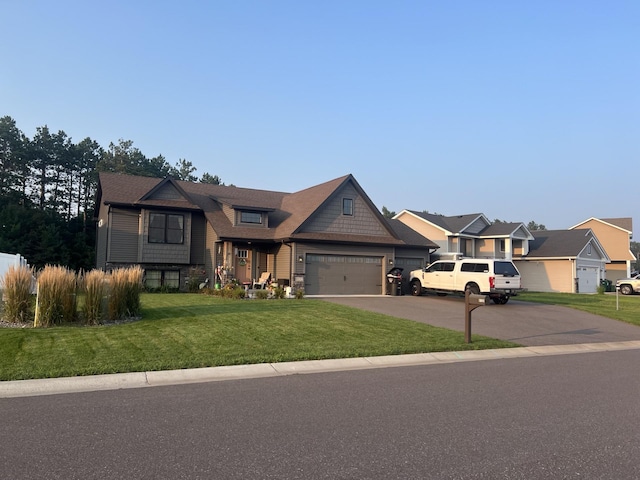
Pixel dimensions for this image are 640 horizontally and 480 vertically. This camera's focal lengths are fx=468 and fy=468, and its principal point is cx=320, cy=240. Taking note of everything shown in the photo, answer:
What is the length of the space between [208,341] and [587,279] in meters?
40.6

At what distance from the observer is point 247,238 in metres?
24.4

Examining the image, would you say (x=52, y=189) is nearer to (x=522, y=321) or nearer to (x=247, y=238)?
(x=247, y=238)

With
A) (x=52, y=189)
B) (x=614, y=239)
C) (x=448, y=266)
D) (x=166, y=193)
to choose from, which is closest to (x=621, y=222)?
(x=614, y=239)

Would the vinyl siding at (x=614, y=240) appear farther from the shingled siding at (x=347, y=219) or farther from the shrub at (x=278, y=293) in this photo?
the shrub at (x=278, y=293)

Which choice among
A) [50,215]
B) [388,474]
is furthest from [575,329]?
[50,215]

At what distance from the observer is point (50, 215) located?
40594 millimetres

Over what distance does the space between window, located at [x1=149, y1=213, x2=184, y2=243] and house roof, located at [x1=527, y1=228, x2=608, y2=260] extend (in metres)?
31.2

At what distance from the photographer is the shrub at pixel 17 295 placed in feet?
39.5

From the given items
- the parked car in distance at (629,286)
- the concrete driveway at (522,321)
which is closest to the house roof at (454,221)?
the parked car in distance at (629,286)

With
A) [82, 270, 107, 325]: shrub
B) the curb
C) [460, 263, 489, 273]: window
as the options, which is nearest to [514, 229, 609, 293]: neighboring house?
[460, 263, 489, 273]: window

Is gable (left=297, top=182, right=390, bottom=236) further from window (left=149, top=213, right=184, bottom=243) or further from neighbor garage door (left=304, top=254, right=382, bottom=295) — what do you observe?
window (left=149, top=213, right=184, bottom=243)

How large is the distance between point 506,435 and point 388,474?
182 cm

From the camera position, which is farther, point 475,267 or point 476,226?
point 476,226

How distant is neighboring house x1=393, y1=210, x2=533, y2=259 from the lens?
3953cm
